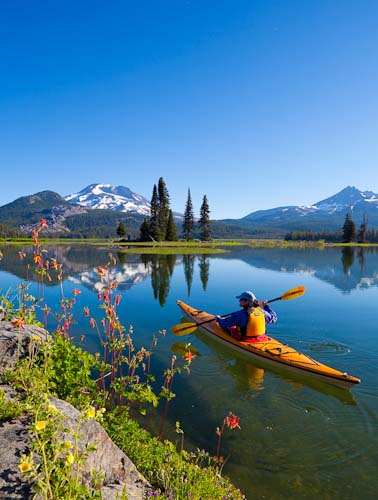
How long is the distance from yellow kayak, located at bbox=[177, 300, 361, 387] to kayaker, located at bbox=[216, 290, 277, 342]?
27 centimetres

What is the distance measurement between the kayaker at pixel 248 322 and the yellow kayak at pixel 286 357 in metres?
0.27

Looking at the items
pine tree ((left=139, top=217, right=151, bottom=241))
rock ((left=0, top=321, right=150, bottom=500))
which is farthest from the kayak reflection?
pine tree ((left=139, top=217, right=151, bottom=241))

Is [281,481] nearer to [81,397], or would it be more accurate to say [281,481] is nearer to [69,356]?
[81,397]

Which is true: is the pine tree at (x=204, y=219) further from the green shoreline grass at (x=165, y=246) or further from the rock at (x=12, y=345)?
the rock at (x=12, y=345)

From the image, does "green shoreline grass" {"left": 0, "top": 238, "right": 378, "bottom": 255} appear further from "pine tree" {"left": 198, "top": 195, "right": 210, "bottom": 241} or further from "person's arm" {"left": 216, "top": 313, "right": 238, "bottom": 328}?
"person's arm" {"left": 216, "top": 313, "right": 238, "bottom": 328}

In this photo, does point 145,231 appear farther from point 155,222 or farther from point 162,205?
point 162,205

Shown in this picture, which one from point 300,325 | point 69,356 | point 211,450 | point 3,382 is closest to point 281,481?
point 211,450

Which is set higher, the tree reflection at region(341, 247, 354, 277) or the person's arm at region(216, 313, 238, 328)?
the person's arm at region(216, 313, 238, 328)

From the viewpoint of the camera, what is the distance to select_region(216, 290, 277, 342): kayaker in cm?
1174

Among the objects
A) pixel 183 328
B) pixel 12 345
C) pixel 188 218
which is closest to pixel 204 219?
pixel 188 218

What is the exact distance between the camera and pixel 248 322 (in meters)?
11.9

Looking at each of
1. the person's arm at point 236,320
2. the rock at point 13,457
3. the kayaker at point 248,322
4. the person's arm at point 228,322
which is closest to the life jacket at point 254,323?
the kayaker at point 248,322

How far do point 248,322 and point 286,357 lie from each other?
201 centimetres

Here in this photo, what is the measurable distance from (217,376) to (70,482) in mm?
8021
